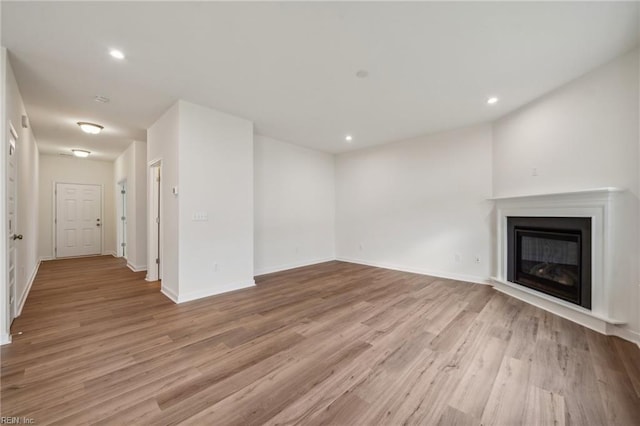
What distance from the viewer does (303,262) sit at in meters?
5.71

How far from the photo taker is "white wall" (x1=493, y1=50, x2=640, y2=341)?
233 centimetres

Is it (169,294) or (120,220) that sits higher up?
(120,220)

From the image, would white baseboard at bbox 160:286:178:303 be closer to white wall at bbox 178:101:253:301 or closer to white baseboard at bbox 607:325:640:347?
white wall at bbox 178:101:253:301

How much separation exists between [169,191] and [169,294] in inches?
58.3

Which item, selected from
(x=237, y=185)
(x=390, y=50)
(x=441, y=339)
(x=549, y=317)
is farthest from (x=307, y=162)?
(x=549, y=317)

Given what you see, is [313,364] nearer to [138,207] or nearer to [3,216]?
[3,216]

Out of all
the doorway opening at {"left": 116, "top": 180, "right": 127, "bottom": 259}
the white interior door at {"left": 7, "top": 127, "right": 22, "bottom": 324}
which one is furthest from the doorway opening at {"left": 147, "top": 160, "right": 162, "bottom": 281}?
the doorway opening at {"left": 116, "top": 180, "right": 127, "bottom": 259}

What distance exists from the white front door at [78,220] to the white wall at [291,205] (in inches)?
218

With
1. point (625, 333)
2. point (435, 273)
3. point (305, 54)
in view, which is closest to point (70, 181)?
point (305, 54)

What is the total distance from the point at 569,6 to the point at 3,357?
5.22 meters

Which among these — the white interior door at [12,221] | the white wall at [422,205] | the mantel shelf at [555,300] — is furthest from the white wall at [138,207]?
the mantel shelf at [555,300]

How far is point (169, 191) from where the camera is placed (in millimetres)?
3576

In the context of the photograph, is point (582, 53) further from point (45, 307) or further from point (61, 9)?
point (45, 307)

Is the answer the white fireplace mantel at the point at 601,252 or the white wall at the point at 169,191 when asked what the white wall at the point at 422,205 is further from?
the white wall at the point at 169,191
